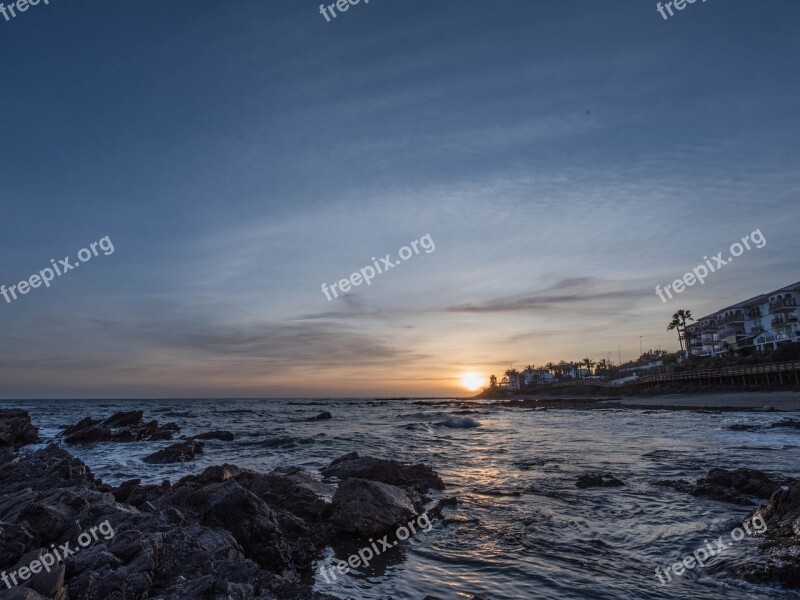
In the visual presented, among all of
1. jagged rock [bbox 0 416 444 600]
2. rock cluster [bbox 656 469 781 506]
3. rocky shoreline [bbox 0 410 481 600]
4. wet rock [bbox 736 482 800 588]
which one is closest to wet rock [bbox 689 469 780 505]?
rock cluster [bbox 656 469 781 506]

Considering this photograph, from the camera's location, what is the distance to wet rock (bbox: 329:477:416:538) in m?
11.5

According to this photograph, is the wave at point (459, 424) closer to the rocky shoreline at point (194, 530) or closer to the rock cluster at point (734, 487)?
the rocky shoreline at point (194, 530)

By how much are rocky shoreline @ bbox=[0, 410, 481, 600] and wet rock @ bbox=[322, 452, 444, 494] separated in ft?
0.18

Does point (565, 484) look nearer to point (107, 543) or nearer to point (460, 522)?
point (460, 522)

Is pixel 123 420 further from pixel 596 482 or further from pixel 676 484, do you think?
pixel 676 484

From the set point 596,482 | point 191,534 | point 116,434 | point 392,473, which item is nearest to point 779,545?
point 596,482

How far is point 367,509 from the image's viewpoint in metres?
11.8

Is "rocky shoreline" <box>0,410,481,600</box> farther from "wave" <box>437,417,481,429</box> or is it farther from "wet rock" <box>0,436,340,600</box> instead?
"wave" <box>437,417,481,429</box>

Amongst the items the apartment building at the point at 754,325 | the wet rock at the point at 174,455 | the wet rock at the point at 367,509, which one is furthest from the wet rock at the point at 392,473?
the apartment building at the point at 754,325

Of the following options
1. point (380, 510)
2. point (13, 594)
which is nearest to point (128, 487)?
point (380, 510)

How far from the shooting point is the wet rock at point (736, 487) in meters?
13.8

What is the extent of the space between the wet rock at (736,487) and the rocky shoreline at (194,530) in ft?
25.7

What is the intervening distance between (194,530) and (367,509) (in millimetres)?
4464

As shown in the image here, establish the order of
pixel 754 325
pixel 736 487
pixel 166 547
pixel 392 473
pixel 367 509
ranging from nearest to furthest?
pixel 166 547 < pixel 367 509 < pixel 736 487 < pixel 392 473 < pixel 754 325
